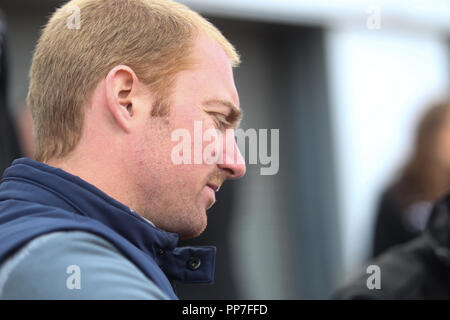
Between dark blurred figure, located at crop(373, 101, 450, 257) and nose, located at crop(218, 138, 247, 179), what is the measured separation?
6.38 feet

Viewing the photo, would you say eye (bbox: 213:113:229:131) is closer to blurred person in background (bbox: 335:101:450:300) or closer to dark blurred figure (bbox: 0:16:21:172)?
blurred person in background (bbox: 335:101:450:300)

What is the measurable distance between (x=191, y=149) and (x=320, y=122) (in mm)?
4205

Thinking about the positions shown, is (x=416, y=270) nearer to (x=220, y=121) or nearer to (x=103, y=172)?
(x=220, y=121)

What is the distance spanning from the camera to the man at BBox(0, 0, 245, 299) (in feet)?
4.71

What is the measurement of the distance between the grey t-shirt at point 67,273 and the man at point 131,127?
102 millimetres

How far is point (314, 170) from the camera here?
5703mm

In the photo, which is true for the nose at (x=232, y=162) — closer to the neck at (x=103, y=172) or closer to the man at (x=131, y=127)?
the man at (x=131, y=127)

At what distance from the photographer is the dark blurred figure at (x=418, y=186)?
3535 mm

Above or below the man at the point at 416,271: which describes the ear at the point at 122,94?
above

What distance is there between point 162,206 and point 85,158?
0.21 meters

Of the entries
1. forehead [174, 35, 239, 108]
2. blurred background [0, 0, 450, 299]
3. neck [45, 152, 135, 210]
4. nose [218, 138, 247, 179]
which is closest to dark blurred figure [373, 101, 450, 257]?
blurred background [0, 0, 450, 299]

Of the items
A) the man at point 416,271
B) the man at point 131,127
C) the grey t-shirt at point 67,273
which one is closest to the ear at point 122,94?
the man at point 131,127

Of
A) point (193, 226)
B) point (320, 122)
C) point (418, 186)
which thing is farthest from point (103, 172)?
point (320, 122)
